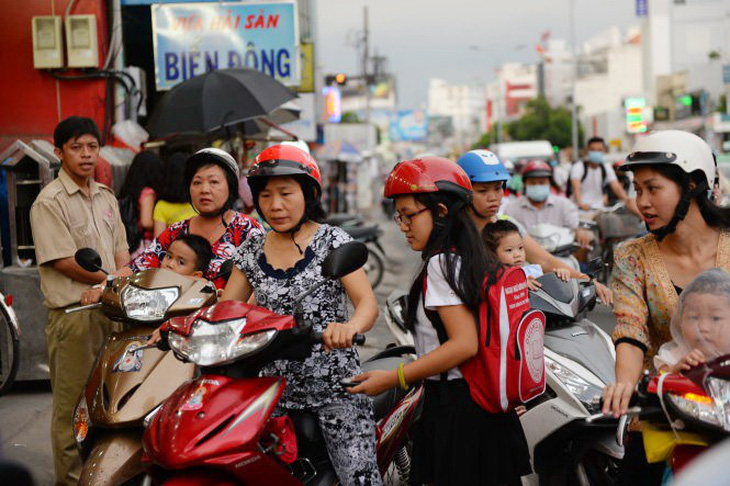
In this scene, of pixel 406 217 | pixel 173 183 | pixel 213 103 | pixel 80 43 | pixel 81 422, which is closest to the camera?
pixel 406 217

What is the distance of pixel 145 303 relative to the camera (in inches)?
150

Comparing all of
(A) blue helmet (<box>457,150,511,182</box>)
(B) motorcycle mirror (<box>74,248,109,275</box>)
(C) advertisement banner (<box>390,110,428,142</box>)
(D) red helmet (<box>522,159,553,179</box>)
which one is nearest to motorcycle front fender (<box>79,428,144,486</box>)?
→ (B) motorcycle mirror (<box>74,248,109,275</box>)

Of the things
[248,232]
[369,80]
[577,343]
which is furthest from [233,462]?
[369,80]

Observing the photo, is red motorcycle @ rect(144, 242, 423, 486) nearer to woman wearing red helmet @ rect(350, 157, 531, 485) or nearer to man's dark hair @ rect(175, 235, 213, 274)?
woman wearing red helmet @ rect(350, 157, 531, 485)

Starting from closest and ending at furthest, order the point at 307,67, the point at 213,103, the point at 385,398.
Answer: the point at 385,398
the point at 213,103
the point at 307,67

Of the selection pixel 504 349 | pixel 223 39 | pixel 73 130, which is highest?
pixel 223 39

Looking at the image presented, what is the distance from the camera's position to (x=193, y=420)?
9.64 feet

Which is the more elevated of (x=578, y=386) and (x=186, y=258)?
(x=186, y=258)

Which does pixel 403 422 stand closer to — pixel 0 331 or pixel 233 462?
pixel 233 462

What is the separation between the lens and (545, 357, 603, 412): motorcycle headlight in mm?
4316

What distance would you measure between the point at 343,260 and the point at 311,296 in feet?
1.68

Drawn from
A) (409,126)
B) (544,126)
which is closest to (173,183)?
(409,126)

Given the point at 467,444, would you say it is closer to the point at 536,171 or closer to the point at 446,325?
the point at 446,325

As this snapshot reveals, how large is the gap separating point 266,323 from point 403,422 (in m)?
1.17
